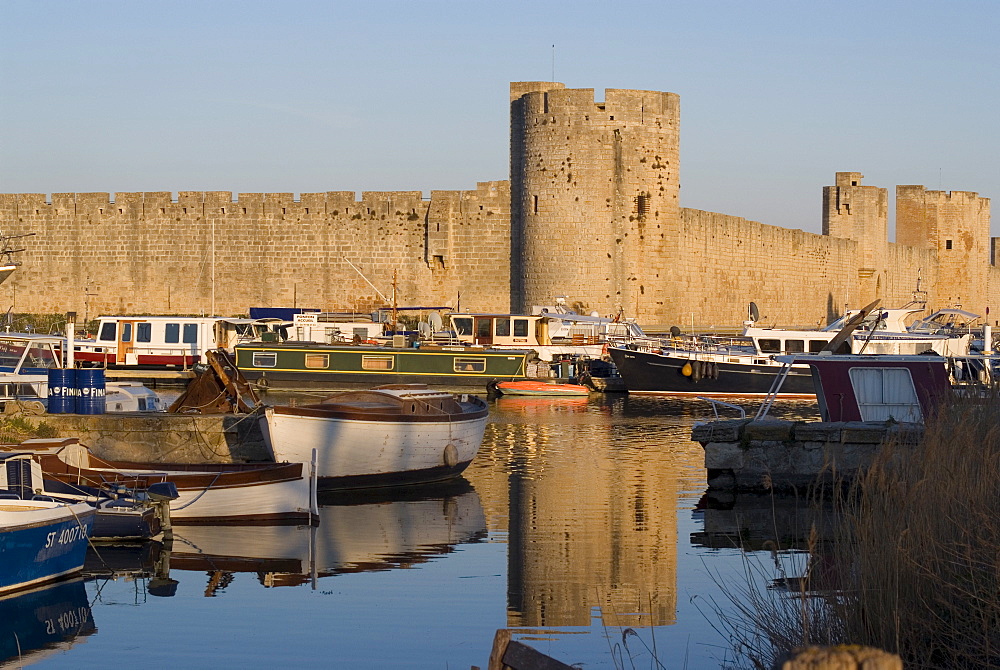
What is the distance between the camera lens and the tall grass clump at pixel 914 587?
509cm

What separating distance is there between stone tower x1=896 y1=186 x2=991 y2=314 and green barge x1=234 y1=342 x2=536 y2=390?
79.1 feet

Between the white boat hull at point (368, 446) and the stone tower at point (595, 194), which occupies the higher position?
the stone tower at point (595, 194)

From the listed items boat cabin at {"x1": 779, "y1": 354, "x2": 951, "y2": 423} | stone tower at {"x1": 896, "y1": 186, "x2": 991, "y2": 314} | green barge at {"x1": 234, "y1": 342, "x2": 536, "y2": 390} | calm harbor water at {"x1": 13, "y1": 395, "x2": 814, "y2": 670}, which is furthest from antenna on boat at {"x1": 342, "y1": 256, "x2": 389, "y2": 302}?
stone tower at {"x1": 896, "y1": 186, "x2": 991, "y2": 314}

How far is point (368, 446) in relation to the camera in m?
11.6

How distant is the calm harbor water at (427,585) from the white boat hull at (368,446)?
0.68 ft

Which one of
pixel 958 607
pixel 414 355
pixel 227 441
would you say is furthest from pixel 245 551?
pixel 414 355

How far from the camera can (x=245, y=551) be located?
30.7ft

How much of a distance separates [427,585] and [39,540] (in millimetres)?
2245

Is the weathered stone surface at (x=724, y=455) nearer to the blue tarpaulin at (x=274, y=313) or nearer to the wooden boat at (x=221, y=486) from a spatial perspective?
the wooden boat at (x=221, y=486)

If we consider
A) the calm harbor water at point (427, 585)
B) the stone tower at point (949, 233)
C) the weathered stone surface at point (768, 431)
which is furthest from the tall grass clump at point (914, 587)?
the stone tower at point (949, 233)

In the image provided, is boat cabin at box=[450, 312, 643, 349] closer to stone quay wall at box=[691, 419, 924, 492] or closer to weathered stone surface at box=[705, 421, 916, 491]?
stone quay wall at box=[691, 419, 924, 492]

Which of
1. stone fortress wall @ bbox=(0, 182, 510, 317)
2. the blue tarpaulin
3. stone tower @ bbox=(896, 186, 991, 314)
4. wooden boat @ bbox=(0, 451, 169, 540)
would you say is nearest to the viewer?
wooden boat @ bbox=(0, 451, 169, 540)

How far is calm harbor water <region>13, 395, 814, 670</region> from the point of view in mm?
7035

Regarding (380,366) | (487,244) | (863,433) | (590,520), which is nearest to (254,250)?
(487,244)
